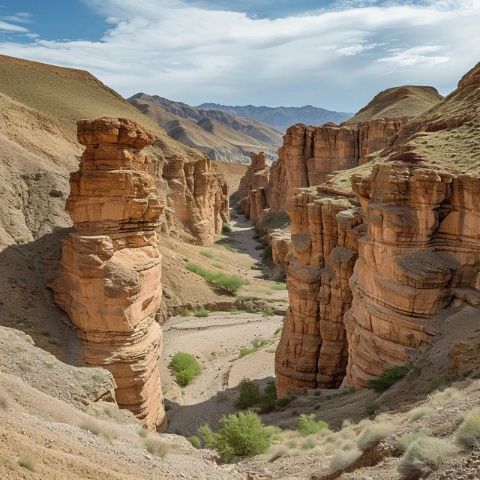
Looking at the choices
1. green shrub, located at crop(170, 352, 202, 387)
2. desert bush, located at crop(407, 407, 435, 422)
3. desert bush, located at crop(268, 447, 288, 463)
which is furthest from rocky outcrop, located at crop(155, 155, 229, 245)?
desert bush, located at crop(407, 407, 435, 422)

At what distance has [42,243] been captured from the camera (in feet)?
78.9

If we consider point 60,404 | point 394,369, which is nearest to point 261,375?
point 394,369

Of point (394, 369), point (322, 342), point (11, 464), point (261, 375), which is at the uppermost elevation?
point (11, 464)

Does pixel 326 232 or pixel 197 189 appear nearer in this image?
pixel 326 232

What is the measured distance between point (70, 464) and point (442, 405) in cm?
801

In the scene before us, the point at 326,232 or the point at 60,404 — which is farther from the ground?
the point at 326,232

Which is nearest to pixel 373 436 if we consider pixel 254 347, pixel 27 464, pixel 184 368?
pixel 27 464

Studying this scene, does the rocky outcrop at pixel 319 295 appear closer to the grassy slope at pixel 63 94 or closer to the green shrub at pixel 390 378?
the green shrub at pixel 390 378

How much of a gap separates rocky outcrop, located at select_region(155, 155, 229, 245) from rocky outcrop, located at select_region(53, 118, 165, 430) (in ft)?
108

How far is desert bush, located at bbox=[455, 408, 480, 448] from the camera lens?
751 centimetres

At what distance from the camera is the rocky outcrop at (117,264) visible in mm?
19156

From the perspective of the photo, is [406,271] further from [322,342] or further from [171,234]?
[171,234]

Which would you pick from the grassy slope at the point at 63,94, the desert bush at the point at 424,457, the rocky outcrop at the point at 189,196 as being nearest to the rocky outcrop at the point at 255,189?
the rocky outcrop at the point at 189,196

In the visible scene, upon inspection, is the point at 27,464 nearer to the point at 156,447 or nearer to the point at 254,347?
the point at 156,447
